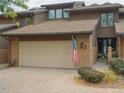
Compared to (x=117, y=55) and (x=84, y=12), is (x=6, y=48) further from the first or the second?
(x=117, y=55)

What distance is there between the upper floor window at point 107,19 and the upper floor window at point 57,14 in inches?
172

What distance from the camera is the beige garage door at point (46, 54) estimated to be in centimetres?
1952

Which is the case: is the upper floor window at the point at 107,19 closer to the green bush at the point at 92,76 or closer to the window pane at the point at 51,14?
the window pane at the point at 51,14

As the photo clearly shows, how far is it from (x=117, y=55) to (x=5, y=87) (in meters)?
13.0

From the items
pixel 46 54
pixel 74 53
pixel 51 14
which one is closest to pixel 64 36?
pixel 74 53

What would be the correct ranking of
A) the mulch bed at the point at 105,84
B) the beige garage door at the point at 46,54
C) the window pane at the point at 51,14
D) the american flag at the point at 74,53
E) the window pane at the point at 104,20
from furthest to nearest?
1. the window pane at the point at 51,14
2. the window pane at the point at 104,20
3. the beige garage door at the point at 46,54
4. the american flag at the point at 74,53
5. the mulch bed at the point at 105,84

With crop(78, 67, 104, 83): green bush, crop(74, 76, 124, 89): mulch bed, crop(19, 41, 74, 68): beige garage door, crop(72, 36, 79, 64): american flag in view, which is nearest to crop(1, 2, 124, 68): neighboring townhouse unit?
crop(19, 41, 74, 68): beige garage door

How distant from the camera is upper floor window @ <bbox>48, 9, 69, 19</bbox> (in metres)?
27.4

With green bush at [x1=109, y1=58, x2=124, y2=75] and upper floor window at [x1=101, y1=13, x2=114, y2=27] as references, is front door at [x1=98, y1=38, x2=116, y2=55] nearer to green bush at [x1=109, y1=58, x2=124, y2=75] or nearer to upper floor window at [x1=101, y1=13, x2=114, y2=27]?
upper floor window at [x1=101, y1=13, x2=114, y2=27]

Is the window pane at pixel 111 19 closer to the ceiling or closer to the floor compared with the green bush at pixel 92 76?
closer to the ceiling

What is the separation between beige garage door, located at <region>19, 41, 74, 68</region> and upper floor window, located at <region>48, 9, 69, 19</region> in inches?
300

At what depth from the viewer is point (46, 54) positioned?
66.5ft

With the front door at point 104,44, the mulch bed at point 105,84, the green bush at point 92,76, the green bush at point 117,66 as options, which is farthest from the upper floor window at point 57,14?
the green bush at point 92,76

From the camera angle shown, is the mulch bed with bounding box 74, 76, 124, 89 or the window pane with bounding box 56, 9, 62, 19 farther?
the window pane with bounding box 56, 9, 62, 19
